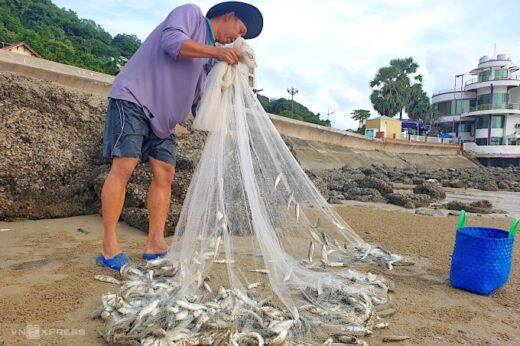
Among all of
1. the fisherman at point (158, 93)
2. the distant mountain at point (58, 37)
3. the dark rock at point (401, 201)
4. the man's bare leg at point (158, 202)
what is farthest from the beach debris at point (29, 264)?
the distant mountain at point (58, 37)

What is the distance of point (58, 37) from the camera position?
4575cm

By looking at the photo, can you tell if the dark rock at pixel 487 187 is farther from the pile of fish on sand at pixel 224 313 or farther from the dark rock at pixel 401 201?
the pile of fish on sand at pixel 224 313

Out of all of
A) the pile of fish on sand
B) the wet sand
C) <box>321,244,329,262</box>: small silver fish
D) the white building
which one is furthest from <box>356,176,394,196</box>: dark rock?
the white building

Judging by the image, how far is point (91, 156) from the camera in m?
4.62

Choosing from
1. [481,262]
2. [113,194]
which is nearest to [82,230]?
[113,194]

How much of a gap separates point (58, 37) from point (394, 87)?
4384 cm

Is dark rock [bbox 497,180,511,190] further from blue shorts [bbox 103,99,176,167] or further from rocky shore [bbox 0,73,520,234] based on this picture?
blue shorts [bbox 103,99,176,167]

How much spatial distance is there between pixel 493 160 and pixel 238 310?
50.4m

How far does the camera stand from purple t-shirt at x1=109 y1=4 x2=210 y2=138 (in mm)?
2896

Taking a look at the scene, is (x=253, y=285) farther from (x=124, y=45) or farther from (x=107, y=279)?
(x=124, y=45)

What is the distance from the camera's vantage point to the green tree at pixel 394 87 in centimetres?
5669

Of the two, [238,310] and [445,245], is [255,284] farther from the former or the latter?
[445,245]

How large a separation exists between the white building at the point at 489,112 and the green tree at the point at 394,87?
5.93 metres

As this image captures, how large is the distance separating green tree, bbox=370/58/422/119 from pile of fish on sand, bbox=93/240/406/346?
2264 inches
